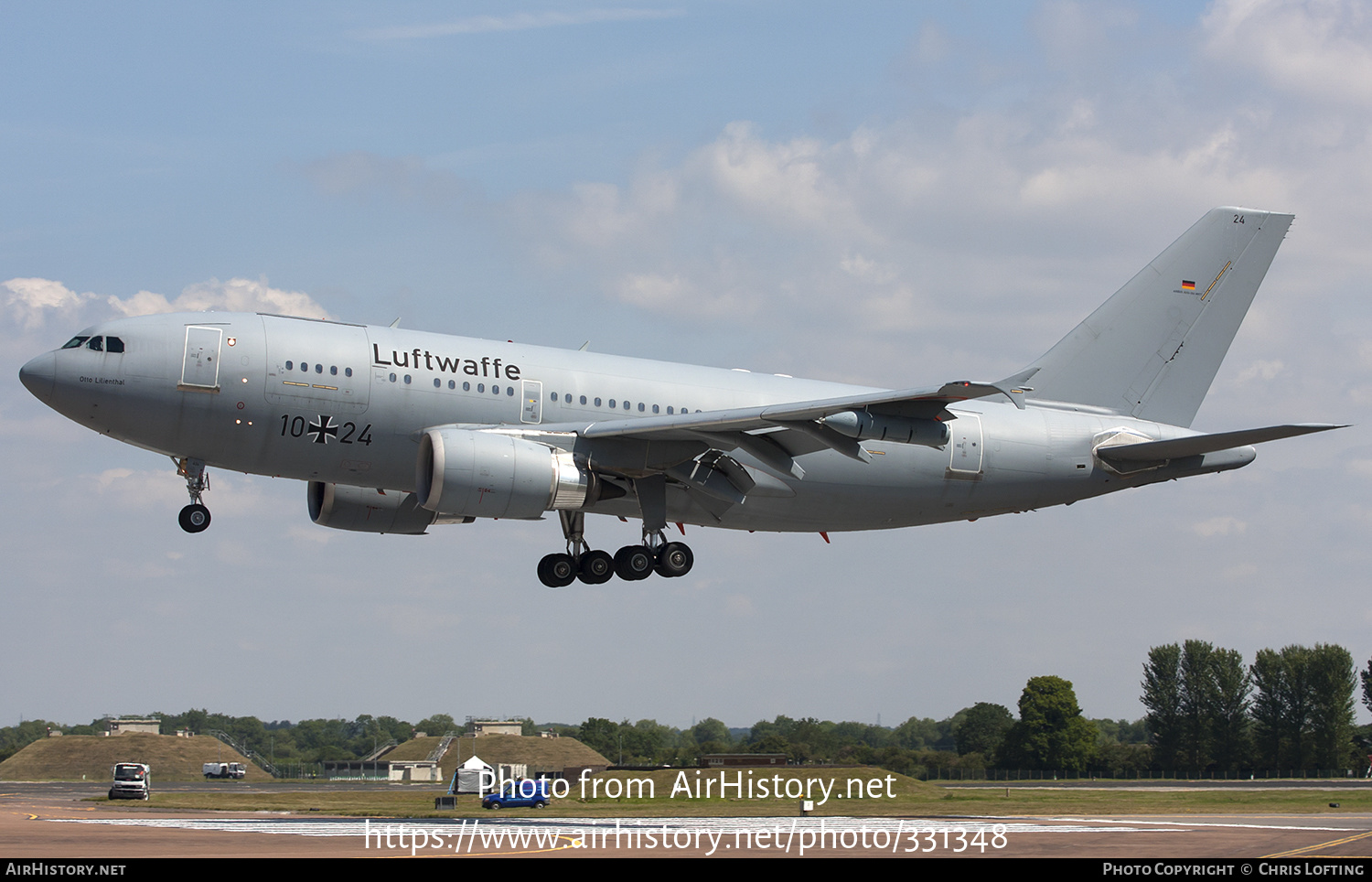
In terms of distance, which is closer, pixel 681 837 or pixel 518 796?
pixel 681 837

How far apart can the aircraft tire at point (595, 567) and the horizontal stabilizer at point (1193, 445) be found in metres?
14.5

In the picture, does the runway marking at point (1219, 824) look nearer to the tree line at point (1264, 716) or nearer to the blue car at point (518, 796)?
the blue car at point (518, 796)

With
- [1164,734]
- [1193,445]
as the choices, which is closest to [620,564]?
[1193,445]

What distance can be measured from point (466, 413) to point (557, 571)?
5.34 m

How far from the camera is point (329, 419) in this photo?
1288 inches

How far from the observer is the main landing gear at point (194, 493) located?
33281 mm

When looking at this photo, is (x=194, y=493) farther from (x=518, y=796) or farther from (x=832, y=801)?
(x=832, y=801)

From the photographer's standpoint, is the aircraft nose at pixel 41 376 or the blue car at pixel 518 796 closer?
the aircraft nose at pixel 41 376

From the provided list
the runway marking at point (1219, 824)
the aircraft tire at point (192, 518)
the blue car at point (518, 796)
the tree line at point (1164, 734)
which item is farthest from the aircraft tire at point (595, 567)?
the tree line at point (1164, 734)

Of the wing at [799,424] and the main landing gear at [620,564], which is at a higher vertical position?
the wing at [799,424]

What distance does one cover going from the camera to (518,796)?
2132 inches

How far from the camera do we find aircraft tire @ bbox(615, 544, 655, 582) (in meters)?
36.7

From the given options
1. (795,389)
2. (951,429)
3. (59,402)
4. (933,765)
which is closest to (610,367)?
(795,389)
